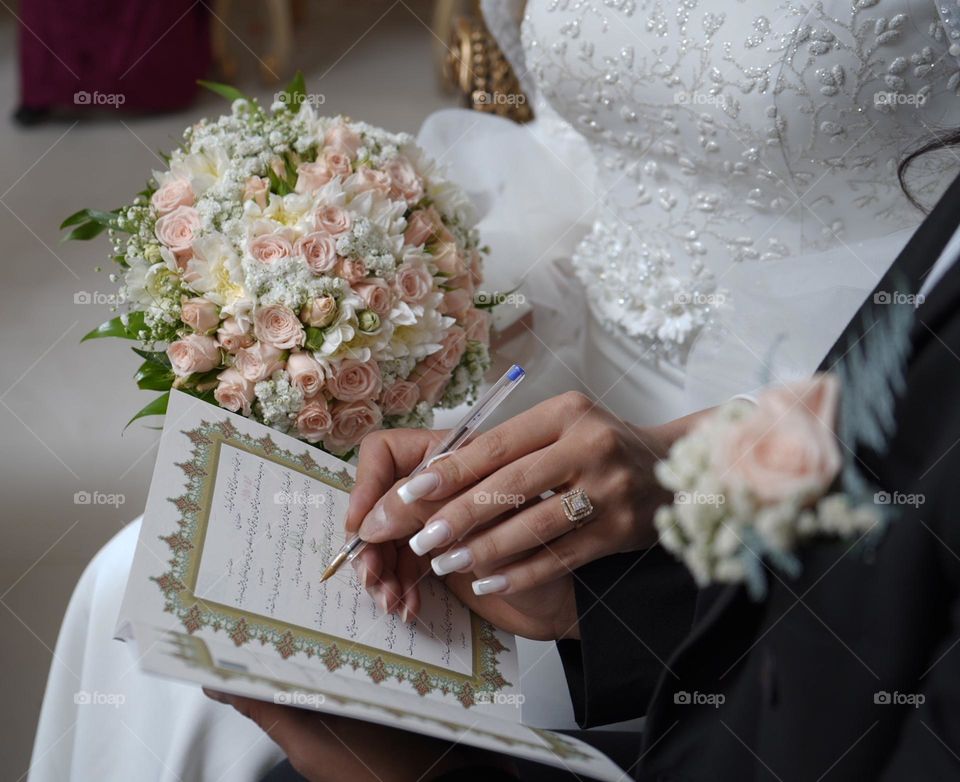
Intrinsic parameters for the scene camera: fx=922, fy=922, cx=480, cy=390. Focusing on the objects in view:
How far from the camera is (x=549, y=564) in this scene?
726 mm

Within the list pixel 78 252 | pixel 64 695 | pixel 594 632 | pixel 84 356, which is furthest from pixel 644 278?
pixel 78 252

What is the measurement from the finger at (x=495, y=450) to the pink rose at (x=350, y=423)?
0.21 m

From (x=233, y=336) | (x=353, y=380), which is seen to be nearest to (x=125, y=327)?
(x=233, y=336)

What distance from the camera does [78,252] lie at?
2480mm

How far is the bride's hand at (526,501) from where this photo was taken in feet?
2.28

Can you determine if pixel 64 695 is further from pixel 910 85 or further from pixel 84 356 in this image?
pixel 84 356

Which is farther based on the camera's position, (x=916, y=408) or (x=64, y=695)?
(x=64, y=695)

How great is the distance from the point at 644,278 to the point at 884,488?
0.78m

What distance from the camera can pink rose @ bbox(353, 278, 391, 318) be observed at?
34.6 inches
